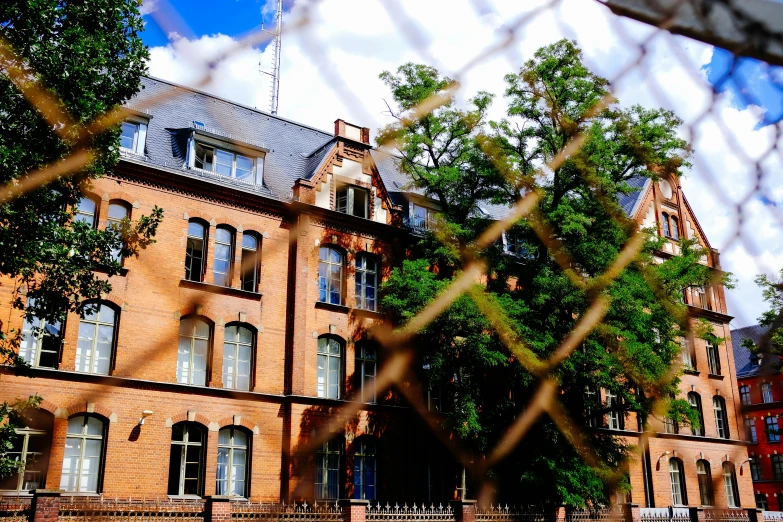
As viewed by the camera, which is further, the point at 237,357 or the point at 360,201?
the point at 360,201

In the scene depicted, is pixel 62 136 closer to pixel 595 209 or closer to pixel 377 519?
pixel 377 519

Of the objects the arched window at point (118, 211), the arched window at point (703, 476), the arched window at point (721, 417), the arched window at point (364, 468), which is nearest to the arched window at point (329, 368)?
the arched window at point (364, 468)

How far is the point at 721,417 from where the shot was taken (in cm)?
3416

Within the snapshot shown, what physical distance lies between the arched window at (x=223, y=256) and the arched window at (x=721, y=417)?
954 inches

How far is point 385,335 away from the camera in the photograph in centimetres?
2453

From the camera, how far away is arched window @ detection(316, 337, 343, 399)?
76.3 ft

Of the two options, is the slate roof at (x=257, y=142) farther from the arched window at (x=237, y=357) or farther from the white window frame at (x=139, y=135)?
the arched window at (x=237, y=357)

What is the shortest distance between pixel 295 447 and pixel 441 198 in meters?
9.37

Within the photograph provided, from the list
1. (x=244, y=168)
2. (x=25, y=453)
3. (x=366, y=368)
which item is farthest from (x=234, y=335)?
(x=25, y=453)

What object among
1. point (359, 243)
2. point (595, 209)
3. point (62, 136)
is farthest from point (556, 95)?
point (62, 136)

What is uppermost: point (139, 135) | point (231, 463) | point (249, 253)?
point (139, 135)

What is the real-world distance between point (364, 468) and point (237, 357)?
216 inches

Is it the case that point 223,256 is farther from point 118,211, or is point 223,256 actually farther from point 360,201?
point 360,201

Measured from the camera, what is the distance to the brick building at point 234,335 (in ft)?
61.7
